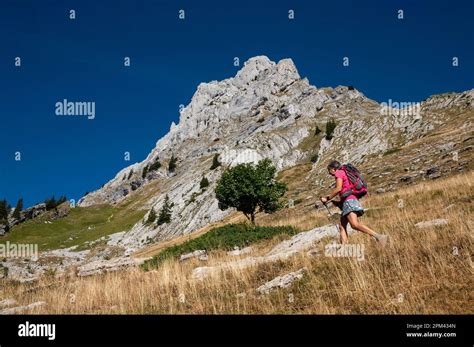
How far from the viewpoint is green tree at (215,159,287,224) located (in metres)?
44.7

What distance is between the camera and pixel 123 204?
536 ft

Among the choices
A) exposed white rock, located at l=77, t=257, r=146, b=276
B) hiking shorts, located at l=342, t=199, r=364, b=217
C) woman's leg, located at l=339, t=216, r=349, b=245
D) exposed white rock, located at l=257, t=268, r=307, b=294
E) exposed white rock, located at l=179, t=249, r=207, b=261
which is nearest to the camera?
exposed white rock, located at l=257, t=268, r=307, b=294

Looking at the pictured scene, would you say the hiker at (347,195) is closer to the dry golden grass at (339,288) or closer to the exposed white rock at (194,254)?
the dry golden grass at (339,288)

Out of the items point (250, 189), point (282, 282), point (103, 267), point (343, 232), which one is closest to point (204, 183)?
point (250, 189)

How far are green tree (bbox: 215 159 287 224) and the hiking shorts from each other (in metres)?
32.9

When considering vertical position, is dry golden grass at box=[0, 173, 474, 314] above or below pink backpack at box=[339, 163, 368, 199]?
below

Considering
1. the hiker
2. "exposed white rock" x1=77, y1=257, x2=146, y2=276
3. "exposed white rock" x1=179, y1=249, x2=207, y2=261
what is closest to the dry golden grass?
the hiker

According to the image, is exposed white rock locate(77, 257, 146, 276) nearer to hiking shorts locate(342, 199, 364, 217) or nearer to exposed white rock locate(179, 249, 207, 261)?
exposed white rock locate(179, 249, 207, 261)

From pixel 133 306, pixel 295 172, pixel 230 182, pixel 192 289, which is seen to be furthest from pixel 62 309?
pixel 295 172
